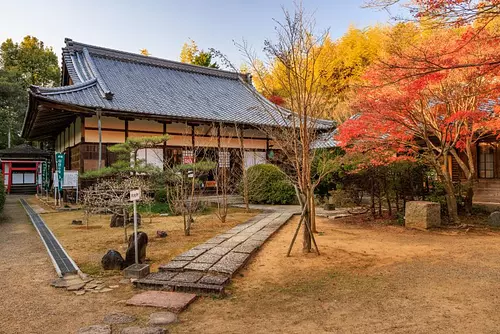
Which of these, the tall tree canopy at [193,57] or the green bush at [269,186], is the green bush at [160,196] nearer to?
the green bush at [269,186]

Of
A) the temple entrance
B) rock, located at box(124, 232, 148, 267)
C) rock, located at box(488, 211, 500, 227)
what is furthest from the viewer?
the temple entrance

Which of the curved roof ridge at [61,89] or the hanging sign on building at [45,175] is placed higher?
the curved roof ridge at [61,89]

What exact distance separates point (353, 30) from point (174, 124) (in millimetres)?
17822

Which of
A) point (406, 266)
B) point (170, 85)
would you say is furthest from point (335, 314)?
point (170, 85)

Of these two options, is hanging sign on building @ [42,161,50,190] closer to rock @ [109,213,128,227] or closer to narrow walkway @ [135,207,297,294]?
rock @ [109,213,128,227]

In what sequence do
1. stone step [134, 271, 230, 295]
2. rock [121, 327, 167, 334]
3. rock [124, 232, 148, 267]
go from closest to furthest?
rock [121, 327, 167, 334] → stone step [134, 271, 230, 295] → rock [124, 232, 148, 267]

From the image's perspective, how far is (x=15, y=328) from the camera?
3.22 meters

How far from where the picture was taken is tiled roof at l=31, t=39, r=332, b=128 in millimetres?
13594

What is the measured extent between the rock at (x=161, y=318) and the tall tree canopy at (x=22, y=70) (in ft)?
98.5

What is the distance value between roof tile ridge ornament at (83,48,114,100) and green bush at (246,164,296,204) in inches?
239

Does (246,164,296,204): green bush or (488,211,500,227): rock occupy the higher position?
(246,164,296,204): green bush

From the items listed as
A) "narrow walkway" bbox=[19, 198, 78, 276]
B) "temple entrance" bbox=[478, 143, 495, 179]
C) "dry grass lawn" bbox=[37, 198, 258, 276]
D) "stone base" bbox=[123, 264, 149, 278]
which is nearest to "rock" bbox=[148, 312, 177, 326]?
"stone base" bbox=[123, 264, 149, 278]

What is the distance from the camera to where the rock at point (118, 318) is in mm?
3305

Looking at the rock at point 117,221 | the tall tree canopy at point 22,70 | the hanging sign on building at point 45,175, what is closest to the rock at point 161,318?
the rock at point 117,221
